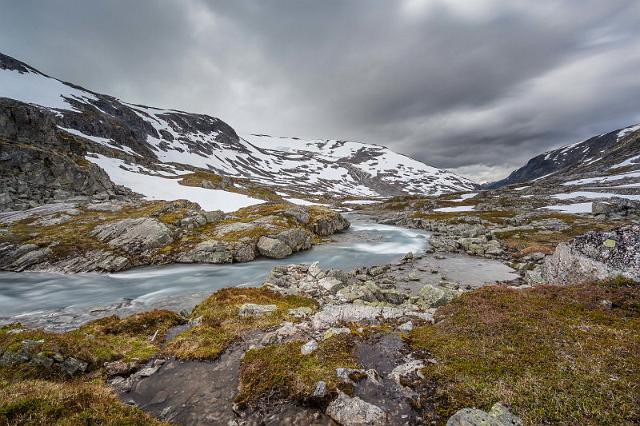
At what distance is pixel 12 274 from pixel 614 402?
51.3 metres

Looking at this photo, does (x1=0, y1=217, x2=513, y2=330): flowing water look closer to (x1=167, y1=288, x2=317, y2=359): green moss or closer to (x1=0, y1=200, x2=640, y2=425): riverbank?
(x1=167, y1=288, x2=317, y2=359): green moss

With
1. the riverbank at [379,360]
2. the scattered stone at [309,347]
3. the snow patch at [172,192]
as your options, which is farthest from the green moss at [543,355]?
the snow patch at [172,192]

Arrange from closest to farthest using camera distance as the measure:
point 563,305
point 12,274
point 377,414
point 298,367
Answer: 1. point 377,414
2. point 298,367
3. point 563,305
4. point 12,274

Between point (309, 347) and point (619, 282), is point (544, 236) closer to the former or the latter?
point (619, 282)

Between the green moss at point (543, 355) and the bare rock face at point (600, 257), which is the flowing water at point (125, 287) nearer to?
the bare rock face at point (600, 257)

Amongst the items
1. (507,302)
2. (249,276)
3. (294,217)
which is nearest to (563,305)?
(507,302)

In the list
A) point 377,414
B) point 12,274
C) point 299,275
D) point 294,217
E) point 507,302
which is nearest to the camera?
point 377,414

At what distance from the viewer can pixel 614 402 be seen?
7422mm

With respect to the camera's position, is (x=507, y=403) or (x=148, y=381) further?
(x=148, y=381)

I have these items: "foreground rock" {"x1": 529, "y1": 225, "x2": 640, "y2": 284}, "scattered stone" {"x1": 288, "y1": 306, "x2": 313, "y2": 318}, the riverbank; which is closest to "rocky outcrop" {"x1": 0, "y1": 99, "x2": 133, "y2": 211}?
the riverbank

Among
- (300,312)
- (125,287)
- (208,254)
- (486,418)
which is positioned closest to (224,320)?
(300,312)

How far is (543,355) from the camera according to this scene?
32.3ft

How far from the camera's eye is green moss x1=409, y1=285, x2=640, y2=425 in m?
7.63

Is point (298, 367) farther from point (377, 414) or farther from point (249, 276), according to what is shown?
point (249, 276)
